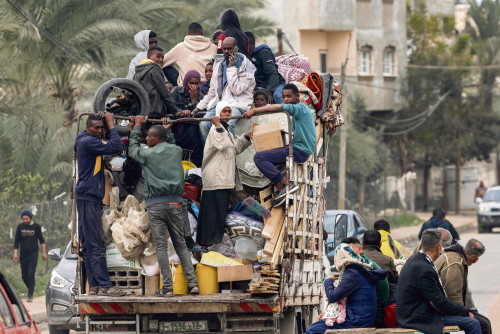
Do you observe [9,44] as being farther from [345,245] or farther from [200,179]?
[345,245]

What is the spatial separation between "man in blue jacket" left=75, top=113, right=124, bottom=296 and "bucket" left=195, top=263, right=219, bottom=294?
826mm

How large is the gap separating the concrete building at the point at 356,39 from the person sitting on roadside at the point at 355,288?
117 ft

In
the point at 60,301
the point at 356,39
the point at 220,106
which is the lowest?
the point at 60,301

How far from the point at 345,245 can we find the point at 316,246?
2.22m

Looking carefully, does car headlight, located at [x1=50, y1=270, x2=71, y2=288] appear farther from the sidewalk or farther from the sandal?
the sidewalk

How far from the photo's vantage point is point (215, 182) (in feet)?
39.2

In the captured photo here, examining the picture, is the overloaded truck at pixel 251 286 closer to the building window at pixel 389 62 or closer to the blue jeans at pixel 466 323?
the blue jeans at pixel 466 323

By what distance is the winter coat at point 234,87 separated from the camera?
42.6 ft

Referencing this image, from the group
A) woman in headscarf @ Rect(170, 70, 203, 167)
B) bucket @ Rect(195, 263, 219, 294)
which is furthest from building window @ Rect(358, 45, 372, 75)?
bucket @ Rect(195, 263, 219, 294)

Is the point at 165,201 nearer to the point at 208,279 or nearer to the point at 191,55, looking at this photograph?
the point at 208,279

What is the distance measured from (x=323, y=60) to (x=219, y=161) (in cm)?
3804

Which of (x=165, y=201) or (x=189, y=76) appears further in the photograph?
(x=189, y=76)

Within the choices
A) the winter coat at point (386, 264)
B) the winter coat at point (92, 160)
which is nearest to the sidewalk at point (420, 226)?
the winter coat at point (386, 264)

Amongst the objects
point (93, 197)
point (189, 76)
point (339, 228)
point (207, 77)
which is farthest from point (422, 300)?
point (207, 77)
